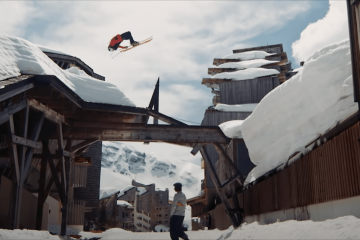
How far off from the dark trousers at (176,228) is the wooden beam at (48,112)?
4.29 meters

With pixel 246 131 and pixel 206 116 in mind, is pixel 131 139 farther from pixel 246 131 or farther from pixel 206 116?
pixel 206 116

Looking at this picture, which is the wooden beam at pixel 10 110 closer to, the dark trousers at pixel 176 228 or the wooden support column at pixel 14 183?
the wooden support column at pixel 14 183

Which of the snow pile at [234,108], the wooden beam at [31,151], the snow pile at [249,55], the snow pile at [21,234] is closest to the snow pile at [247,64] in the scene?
the snow pile at [249,55]

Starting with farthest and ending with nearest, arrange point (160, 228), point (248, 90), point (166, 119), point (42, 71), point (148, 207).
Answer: point (148, 207) < point (160, 228) < point (248, 90) < point (166, 119) < point (42, 71)

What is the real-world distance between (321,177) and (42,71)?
7.06 meters

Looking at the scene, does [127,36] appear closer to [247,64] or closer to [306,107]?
[247,64]

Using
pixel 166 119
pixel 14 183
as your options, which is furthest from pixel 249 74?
pixel 14 183

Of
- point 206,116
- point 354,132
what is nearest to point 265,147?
point 354,132

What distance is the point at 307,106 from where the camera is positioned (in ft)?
26.9

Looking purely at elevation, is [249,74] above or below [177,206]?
above

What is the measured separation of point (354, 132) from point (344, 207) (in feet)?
3.44

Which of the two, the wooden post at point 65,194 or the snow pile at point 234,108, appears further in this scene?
Result: the snow pile at point 234,108

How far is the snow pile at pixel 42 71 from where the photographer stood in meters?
9.97

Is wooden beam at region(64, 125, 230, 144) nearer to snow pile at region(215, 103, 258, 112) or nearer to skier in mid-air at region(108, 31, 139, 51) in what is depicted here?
skier in mid-air at region(108, 31, 139, 51)
